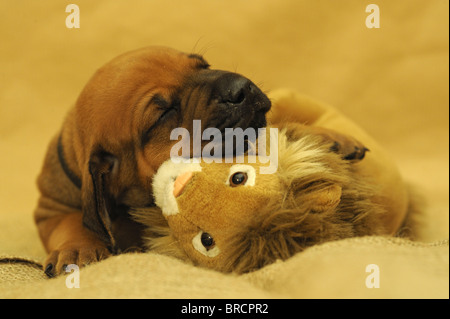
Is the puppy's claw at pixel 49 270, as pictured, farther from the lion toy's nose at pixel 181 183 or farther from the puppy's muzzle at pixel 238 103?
the puppy's muzzle at pixel 238 103

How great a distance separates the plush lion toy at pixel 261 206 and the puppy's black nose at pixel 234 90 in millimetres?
236

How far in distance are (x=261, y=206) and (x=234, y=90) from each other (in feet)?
2.09

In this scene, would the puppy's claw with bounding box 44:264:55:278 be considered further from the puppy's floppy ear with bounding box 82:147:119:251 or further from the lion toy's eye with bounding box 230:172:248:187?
the lion toy's eye with bounding box 230:172:248:187

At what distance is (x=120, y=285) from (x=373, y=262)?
747 mm

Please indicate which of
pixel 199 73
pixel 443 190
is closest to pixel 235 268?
pixel 199 73

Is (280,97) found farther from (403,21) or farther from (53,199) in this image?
(403,21)

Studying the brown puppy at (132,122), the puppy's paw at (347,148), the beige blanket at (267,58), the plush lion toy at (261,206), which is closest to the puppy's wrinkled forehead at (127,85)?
the brown puppy at (132,122)

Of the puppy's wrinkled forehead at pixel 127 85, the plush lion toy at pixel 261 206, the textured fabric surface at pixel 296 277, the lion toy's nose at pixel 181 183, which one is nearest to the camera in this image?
the textured fabric surface at pixel 296 277

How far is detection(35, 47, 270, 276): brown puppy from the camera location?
2.23m

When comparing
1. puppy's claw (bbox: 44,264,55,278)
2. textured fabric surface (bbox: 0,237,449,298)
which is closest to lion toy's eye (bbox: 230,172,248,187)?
textured fabric surface (bbox: 0,237,449,298)

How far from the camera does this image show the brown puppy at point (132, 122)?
2230mm

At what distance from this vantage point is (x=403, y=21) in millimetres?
4316

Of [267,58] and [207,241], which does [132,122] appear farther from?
[267,58]

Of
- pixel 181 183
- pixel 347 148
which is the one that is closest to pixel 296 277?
pixel 181 183
